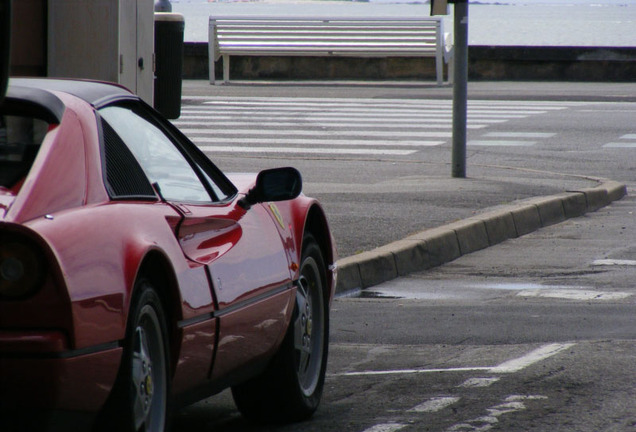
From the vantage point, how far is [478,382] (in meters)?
5.76

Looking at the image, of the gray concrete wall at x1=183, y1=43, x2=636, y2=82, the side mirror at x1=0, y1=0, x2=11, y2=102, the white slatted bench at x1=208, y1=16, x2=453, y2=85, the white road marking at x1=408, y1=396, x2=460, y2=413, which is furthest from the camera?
the gray concrete wall at x1=183, y1=43, x2=636, y2=82

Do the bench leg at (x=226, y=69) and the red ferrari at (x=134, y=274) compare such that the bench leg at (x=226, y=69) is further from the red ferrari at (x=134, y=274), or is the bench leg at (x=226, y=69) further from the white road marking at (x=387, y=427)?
the white road marking at (x=387, y=427)

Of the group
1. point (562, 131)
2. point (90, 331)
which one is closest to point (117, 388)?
point (90, 331)

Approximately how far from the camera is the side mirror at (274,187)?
4801 millimetres

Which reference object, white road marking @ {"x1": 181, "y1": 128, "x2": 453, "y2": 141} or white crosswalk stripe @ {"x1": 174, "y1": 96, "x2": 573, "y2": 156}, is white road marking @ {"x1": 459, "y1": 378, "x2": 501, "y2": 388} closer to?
white crosswalk stripe @ {"x1": 174, "y1": 96, "x2": 573, "y2": 156}

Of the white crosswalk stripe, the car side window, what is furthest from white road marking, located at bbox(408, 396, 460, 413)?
the white crosswalk stripe

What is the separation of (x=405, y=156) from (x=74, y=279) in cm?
1384

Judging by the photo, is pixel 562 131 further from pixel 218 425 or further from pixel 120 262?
pixel 120 262

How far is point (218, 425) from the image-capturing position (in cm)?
510

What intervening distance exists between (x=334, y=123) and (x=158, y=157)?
16705 mm

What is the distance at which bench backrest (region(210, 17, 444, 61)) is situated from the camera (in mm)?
31266

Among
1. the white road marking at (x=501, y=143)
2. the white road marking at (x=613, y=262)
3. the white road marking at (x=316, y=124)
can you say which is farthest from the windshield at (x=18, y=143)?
the white road marking at (x=316, y=124)

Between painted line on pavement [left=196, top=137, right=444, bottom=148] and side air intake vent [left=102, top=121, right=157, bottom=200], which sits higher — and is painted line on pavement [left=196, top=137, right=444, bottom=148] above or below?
below

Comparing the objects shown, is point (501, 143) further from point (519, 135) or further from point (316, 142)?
point (316, 142)
